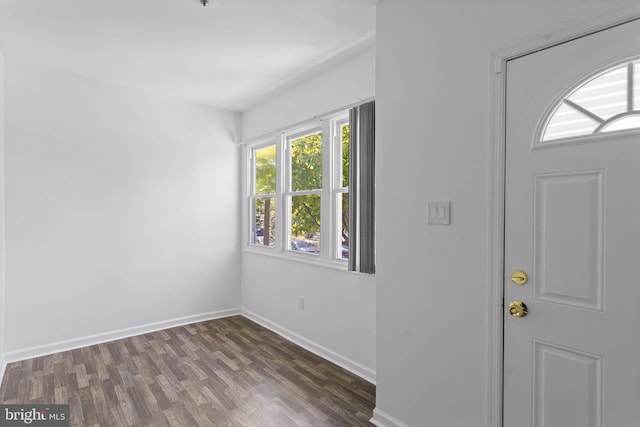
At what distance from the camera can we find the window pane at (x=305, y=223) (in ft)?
11.2

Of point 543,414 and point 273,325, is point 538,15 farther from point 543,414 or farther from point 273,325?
point 273,325

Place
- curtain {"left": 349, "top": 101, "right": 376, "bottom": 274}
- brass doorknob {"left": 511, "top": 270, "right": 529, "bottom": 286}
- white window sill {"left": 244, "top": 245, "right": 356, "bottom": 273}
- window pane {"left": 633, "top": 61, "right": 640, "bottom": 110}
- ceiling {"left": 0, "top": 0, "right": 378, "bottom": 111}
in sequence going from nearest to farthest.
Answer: window pane {"left": 633, "top": 61, "right": 640, "bottom": 110}, brass doorknob {"left": 511, "top": 270, "right": 529, "bottom": 286}, ceiling {"left": 0, "top": 0, "right": 378, "bottom": 111}, curtain {"left": 349, "top": 101, "right": 376, "bottom": 274}, white window sill {"left": 244, "top": 245, "right": 356, "bottom": 273}

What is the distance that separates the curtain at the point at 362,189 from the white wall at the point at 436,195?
43 centimetres

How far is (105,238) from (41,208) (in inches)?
23.7

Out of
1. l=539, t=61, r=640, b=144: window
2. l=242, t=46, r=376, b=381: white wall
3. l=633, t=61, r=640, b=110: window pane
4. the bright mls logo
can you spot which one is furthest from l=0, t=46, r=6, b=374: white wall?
l=633, t=61, r=640, b=110: window pane

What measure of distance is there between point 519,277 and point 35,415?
308 centimetres

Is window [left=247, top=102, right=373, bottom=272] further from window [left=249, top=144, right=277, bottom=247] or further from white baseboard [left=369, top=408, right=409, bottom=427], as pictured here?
white baseboard [left=369, top=408, right=409, bottom=427]

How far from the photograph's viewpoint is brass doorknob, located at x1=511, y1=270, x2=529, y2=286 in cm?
151

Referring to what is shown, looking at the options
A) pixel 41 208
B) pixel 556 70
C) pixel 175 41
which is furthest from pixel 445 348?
pixel 41 208

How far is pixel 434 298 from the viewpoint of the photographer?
1871 millimetres

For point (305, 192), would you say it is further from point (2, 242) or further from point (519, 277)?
point (2, 242)

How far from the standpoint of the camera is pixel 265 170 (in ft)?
→ 13.8

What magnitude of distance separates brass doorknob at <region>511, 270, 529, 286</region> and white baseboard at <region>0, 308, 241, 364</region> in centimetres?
367

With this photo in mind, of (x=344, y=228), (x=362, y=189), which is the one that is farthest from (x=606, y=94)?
(x=344, y=228)
